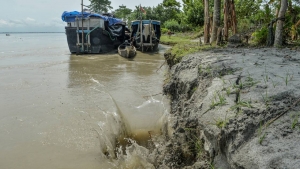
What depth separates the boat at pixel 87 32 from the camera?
16312mm

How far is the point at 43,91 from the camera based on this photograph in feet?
25.7

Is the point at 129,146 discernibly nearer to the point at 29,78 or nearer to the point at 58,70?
the point at 29,78

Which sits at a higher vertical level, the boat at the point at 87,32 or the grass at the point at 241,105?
the boat at the point at 87,32

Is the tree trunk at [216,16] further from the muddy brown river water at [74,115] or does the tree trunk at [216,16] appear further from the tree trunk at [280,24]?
the muddy brown river water at [74,115]

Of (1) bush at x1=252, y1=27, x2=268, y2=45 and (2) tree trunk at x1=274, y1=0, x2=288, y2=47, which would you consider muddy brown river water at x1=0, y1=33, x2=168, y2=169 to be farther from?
(2) tree trunk at x1=274, y1=0, x2=288, y2=47

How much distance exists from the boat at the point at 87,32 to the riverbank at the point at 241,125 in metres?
13.4

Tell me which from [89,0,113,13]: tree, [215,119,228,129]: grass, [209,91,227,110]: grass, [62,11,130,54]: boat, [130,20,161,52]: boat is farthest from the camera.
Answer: [89,0,113,13]: tree


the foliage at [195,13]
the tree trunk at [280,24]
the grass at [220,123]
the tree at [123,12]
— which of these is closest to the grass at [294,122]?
the grass at [220,123]

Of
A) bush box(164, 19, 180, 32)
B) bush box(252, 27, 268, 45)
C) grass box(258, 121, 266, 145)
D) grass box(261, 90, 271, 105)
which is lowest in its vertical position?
grass box(258, 121, 266, 145)

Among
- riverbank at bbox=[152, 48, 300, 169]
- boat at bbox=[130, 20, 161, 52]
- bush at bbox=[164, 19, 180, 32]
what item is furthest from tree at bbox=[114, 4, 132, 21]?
riverbank at bbox=[152, 48, 300, 169]

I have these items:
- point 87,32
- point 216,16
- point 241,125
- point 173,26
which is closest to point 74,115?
point 241,125

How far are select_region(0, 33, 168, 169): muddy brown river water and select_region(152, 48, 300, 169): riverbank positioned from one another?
3.28ft

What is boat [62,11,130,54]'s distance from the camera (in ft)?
53.5

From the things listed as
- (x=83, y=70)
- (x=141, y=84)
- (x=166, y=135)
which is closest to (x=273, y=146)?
(x=166, y=135)
